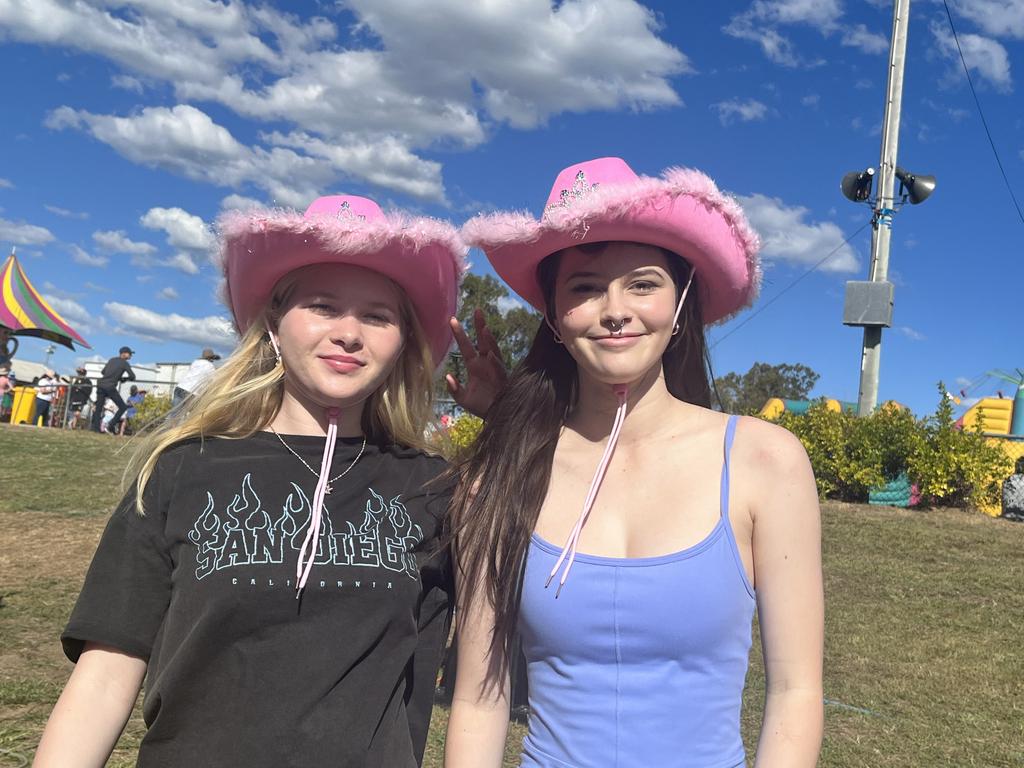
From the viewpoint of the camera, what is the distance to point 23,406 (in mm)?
20672

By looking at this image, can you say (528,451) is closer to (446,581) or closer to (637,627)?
(446,581)

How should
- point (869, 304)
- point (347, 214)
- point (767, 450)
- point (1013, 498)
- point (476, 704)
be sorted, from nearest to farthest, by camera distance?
1. point (767, 450)
2. point (476, 704)
3. point (347, 214)
4. point (1013, 498)
5. point (869, 304)

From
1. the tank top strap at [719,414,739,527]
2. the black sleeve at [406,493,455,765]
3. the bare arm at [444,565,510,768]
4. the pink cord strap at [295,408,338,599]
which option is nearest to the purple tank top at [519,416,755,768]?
the tank top strap at [719,414,739,527]

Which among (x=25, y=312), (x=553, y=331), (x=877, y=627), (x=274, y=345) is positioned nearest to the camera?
(x=274, y=345)

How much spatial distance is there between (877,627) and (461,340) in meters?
5.02

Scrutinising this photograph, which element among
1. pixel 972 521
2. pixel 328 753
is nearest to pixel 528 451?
pixel 328 753

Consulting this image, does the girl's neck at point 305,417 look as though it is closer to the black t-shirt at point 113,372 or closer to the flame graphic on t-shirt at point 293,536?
the flame graphic on t-shirt at point 293,536

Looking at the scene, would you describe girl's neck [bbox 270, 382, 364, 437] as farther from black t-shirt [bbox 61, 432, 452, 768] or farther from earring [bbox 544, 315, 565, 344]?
earring [bbox 544, 315, 565, 344]

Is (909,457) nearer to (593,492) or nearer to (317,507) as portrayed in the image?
(593,492)

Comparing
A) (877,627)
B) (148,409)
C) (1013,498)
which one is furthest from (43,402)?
(877,627)

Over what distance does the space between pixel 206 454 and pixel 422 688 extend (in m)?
0.73

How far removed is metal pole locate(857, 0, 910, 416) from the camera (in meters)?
14.5

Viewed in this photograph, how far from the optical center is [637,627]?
1825 mm

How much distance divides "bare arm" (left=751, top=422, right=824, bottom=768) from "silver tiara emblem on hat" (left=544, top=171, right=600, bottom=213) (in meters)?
0.73
